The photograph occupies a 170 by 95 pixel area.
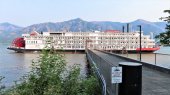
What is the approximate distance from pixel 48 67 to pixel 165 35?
50.6 feet

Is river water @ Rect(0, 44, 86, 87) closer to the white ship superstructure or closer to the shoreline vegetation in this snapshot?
the shoreline vegetation

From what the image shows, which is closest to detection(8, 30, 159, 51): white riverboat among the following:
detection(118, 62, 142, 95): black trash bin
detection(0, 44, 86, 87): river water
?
detection(0, 44, 86, 87): river water

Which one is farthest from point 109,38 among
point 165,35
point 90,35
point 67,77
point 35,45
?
point 67,77

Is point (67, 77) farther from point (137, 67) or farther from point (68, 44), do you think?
point (68, 44)

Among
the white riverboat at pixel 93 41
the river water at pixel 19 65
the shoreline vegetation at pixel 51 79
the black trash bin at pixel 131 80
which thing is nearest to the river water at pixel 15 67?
the river water at pixel 19 65

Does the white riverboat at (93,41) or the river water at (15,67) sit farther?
the white riverboat at (93,41)

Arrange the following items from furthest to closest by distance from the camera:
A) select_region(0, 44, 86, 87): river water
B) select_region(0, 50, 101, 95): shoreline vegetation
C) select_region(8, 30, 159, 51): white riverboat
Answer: select_region(8, 30, 159, 51): white riverboat
select_region(0, 44, 86, 87): river water
select_region(0, 50, 101, 95): shoreline vegetation

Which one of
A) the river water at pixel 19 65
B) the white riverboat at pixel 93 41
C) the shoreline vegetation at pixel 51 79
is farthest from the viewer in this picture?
the white riverboat at pixel 93 41

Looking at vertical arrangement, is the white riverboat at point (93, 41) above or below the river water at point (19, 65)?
above

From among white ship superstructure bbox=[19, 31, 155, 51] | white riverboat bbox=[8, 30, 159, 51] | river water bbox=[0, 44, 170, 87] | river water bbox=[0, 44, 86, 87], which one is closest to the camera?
river water bbox=[0, 44, 170, 87]

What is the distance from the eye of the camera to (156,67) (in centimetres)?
1970

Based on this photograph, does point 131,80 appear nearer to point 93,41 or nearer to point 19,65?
point 19,65

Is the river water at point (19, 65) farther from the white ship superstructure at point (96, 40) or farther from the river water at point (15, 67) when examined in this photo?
the white ship superstructure at point (96, 40)

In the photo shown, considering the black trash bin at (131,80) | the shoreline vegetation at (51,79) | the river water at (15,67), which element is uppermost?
the black trash bin at (131,80)
